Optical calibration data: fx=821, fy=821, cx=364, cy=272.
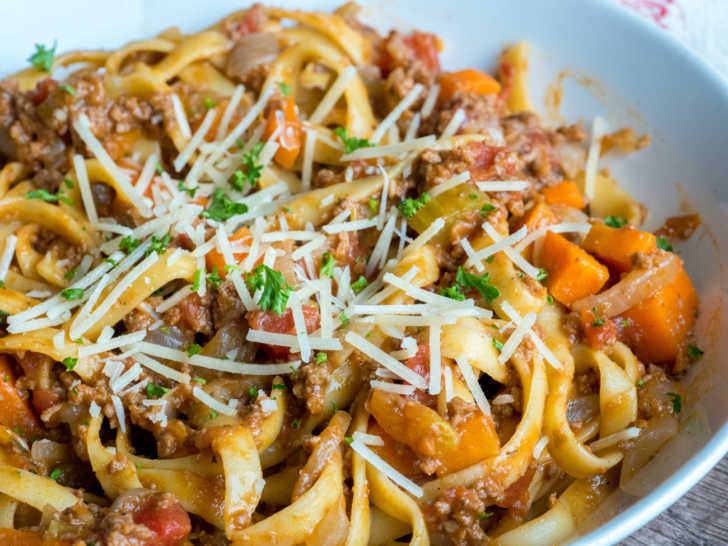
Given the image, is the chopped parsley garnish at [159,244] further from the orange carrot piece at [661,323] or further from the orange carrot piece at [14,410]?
the orange carrot piece at [661,323]

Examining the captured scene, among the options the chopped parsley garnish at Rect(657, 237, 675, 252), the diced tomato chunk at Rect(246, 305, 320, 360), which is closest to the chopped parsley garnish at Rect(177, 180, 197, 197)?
the diced tomato chunk at Rect(246, 305, 320, 360)

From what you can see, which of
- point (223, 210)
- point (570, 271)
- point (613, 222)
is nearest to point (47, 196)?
point (223, 210)

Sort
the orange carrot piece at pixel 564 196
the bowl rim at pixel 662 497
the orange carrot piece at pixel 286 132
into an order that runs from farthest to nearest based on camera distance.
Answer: the orange carrot piece at pixel 564 196 → the orange carrot piece at pixel 286 132 → the bowl rim at pixel 662 497

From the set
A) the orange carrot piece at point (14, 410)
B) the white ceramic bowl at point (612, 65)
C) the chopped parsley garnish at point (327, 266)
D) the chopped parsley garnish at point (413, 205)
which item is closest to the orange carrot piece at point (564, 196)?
the white ceramic bowl at point (612, 65)

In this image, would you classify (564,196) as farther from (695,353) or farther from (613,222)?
(695,353)

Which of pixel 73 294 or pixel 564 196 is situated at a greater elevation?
pixel 564 196

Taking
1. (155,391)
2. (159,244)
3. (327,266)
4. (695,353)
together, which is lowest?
(155,391)

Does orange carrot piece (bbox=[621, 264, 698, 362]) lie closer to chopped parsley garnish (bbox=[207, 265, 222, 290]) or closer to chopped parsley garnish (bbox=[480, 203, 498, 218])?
chopped parsley garnish (bbox=[480, 203, 498, 218])
